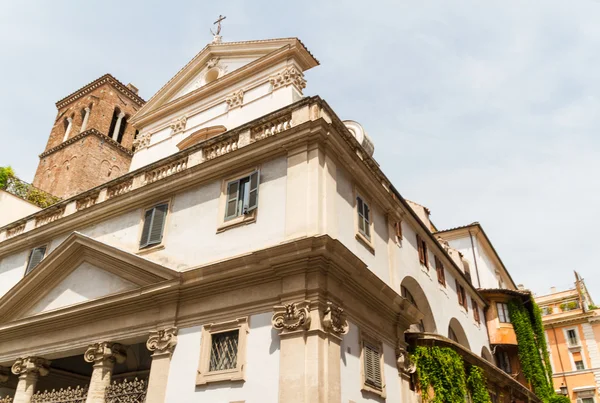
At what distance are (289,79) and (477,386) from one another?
1247 cm

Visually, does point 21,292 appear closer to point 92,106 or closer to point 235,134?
point 235,134

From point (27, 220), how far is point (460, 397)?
54.6 ft

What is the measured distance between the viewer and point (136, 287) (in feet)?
45.5

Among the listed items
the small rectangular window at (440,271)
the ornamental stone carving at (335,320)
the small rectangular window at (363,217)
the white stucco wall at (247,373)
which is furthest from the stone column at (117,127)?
the ornamental stone carving at (335,320)

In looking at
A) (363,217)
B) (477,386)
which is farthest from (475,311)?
(363,217)

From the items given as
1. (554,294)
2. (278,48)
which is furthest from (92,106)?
(554,294)

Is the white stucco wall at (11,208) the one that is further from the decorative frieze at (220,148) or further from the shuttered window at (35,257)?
the decorative frieze at (220,148)

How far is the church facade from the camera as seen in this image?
11.2 metres

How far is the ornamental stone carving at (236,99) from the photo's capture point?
1934 centimetres

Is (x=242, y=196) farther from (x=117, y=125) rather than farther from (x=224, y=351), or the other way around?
(x=117, y=125)

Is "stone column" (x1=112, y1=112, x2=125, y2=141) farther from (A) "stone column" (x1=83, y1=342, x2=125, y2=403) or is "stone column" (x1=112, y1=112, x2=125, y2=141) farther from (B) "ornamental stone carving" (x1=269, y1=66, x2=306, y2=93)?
(A) "stone column" (x1=83, y1=342, x2=125, y2=403)

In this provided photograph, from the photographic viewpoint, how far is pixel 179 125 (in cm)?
2078

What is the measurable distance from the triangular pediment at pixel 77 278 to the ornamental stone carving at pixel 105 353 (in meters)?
1.32

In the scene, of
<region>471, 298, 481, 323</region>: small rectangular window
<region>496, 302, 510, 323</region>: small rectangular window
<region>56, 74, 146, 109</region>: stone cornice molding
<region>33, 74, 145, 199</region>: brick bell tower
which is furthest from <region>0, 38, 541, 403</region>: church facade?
<region>56, 74, 146, 109</region>: stone cornice molding
